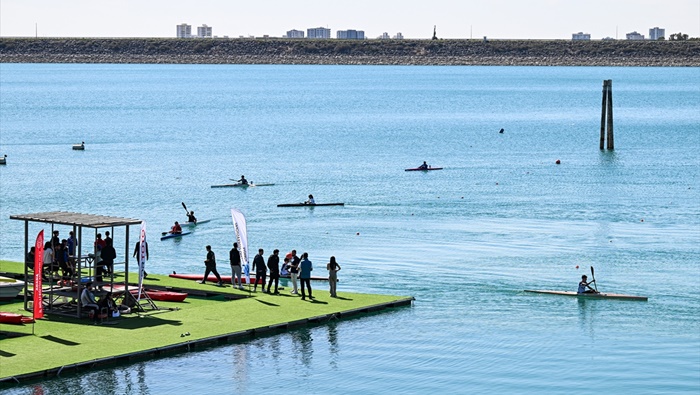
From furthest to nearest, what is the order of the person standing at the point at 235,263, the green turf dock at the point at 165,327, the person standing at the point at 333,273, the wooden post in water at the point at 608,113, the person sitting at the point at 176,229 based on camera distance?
the wooden post in water at the point at 608,113 → the person sitting at the point at 176,229 → the person standing at the point at 235,263 → the person standing at the point at 333,273 → the green turf dock at the point at 165,327

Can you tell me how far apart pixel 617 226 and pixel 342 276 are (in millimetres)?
22719

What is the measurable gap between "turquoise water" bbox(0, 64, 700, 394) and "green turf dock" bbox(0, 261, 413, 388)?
48cm

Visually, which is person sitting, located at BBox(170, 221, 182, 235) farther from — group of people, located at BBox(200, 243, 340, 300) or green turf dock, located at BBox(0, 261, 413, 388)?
group of people, located at BBox(200, 243, 340, 300)

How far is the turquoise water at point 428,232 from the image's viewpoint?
36.8m

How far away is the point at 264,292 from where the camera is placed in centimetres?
4466

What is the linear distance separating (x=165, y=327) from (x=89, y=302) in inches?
99.8

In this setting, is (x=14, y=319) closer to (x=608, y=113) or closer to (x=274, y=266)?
(x=274, y=266)

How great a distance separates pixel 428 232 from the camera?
6706cm

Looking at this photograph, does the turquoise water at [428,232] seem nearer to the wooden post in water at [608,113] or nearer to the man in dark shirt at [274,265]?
the wooden post in water at [608,113]

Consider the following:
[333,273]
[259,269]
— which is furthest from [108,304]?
[333,273]

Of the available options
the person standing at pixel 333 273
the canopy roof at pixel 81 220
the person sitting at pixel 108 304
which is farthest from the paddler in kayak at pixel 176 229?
the person sitting at pixel 108 304

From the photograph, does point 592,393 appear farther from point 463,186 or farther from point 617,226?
point 463,186

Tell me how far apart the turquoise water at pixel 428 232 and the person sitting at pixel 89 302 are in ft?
13.3

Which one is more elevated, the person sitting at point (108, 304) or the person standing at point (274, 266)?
the person standing at point (274, 266)
